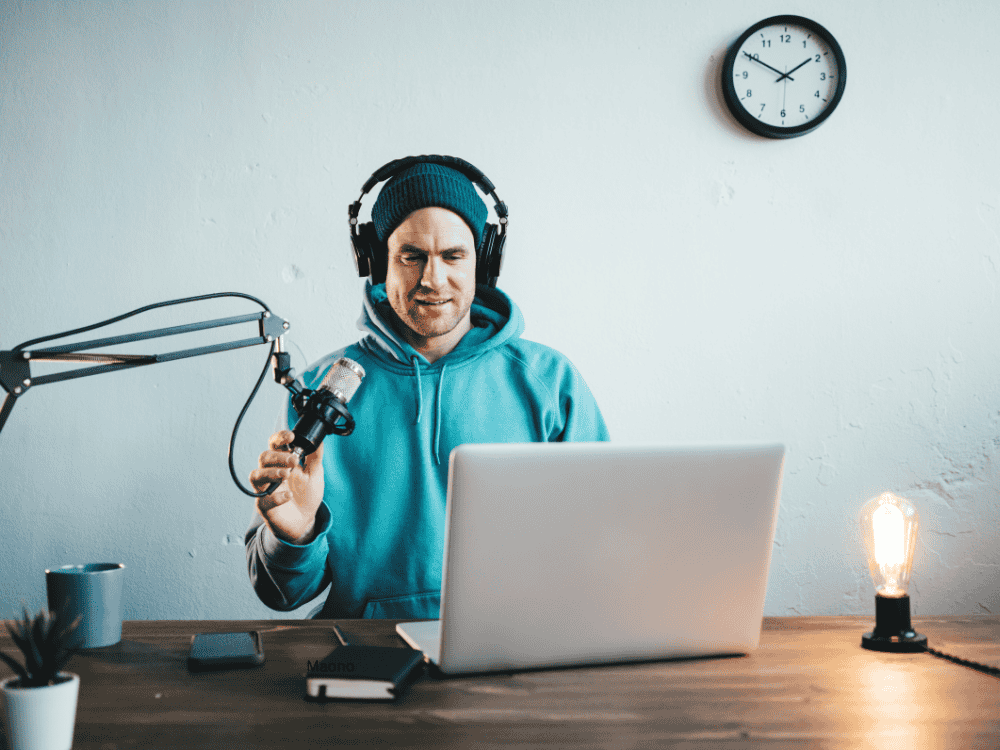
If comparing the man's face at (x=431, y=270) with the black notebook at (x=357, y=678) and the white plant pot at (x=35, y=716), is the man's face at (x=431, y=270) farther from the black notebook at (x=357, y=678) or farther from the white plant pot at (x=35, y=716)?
the white plant pot at (x=35, y=716)

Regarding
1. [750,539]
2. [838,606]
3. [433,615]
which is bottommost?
[838,606]

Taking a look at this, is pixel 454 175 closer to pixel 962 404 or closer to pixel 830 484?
pixel 830 484

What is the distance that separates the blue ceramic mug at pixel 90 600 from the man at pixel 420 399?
0.40 m

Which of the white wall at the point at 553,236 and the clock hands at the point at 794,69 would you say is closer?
the white wall at the point at 553,236

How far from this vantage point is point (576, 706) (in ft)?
2.40

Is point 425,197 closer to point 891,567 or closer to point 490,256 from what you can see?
point 490,256

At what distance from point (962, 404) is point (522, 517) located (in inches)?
71.8

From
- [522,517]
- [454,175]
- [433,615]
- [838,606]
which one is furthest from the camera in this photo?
[838,606]

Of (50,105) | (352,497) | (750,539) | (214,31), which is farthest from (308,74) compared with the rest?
(750,539)

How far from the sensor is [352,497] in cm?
152

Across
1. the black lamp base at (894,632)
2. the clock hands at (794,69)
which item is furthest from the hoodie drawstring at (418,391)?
the clock hands at (794,69)

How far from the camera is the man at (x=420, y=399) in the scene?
58.2 inches

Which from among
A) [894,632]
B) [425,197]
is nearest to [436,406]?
[425,197]

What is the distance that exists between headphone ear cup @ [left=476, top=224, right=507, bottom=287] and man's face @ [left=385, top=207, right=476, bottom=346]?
0.04m
